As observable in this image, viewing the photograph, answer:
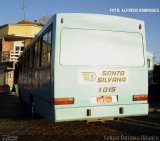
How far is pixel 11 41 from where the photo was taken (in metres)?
45.8

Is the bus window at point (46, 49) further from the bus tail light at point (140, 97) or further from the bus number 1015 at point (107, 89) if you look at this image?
the bus tail light at point (140, 97)

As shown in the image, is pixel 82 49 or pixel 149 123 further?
pixel 149 123

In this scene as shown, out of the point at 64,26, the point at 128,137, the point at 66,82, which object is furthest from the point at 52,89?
the point at 128,137

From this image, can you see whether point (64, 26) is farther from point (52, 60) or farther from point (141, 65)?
point (141, 65)

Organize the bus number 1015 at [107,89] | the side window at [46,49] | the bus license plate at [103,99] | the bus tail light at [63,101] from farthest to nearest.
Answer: the side window at [46,49], the bus number 1015 at [107,89], the bus license plate at [103,99], the bus tail light at [63,101]

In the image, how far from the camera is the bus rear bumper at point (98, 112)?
8.60 m

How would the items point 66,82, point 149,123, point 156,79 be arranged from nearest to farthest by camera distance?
point 66,82 → point 149,123 → point 156,79

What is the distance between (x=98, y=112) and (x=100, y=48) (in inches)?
69.1

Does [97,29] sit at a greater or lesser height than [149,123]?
greater

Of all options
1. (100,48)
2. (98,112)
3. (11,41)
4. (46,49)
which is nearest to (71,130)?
(98,112)

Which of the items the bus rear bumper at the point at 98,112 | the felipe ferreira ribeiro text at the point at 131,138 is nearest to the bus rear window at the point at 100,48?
the bus rear bumper at the point at 98,112

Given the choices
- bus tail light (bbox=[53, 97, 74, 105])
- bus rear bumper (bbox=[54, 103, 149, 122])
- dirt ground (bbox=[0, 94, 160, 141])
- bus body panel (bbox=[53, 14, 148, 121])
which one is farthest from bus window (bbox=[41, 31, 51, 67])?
dirt ground (bbox=[0, 94, 160, 141])

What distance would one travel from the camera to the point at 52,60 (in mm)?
8781

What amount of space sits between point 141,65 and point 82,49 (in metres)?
1.93
